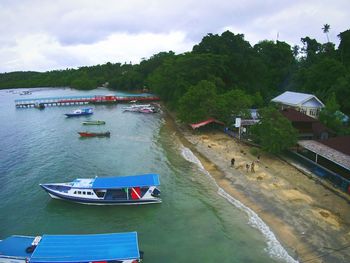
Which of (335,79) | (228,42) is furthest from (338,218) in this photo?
(228,42)

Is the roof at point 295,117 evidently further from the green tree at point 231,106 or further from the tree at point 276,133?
the green tree at point 231,106

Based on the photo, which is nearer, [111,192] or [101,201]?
[101,201]

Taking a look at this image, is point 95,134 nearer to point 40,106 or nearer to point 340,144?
point 340,144

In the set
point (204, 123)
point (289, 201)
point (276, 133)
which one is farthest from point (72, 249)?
point (204, 123)

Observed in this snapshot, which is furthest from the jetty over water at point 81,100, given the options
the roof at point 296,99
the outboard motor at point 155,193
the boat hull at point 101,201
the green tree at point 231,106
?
the outboard motor at point 155,193

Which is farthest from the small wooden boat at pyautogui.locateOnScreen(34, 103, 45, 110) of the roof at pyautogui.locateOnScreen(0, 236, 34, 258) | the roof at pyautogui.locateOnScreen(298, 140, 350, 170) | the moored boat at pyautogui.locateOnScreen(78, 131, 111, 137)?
the roof at pyautogui.locateOnScreen(0, 236, 34, 258)

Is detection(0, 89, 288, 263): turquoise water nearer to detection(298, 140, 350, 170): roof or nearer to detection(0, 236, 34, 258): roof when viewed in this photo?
detection(0, 236, 34, 258): roof

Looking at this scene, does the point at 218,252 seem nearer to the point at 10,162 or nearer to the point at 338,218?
the point at 338,218
